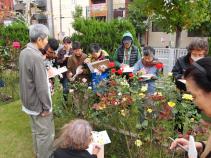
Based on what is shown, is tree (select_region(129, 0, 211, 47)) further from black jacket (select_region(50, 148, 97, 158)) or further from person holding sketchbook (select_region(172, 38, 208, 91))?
black jacket (select_region(50, 148, 97, 158))

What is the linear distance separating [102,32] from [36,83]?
19.3 feet

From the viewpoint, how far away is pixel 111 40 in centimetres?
883

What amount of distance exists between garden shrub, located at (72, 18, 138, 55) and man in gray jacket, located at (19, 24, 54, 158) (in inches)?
212

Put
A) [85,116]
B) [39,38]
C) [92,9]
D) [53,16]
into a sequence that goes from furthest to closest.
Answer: [53,16] < [92,9] < [85,116] < [39,38]

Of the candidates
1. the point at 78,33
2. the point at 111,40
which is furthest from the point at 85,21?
the point at 111,40

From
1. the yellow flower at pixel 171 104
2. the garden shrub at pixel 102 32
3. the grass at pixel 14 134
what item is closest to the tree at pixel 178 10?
the garden shrub at pixel 102 32

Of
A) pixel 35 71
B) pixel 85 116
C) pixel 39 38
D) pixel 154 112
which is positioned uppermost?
pixel 39 38

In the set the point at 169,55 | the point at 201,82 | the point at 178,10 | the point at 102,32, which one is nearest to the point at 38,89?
the point at 201,82

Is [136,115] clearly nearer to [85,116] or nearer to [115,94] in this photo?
[115,94]

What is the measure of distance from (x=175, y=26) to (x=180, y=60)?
7759 millimetres

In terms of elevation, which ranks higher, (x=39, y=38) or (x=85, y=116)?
(x=39, y=38)

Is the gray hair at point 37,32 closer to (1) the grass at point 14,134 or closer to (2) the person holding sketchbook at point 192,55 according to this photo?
(2) the person holding sketchbook at point 192,55

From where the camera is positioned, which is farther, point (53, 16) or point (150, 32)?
point (53, 16)

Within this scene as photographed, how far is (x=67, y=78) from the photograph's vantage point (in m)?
5.28
